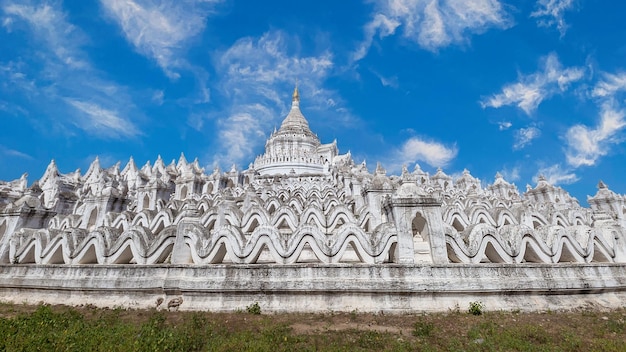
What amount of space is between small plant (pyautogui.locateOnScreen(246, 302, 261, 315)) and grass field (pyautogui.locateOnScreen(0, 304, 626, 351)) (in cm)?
2

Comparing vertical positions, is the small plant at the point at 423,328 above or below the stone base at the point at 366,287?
Answer: below

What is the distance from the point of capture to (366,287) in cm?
805

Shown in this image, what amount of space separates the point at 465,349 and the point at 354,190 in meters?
17.2

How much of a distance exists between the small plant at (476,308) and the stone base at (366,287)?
5.8 inches

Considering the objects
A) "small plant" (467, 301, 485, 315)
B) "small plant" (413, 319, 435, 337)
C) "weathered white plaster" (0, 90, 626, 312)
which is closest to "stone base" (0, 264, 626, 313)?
"weathered white plaster" (0, 90, 626, 312)

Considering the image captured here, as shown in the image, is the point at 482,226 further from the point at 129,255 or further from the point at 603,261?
the point at 129,255

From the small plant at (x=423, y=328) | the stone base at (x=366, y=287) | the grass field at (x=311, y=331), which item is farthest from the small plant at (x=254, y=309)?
the small plant at (x=423, y=328)

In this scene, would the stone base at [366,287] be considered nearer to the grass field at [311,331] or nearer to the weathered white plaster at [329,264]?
the weathered white plaster at [329,264]

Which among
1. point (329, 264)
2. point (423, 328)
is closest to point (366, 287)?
point (329, 264)

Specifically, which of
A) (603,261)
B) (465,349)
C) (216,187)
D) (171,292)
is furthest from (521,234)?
(216,187)

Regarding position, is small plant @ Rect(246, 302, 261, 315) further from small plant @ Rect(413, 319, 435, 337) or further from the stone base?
small plant @ Rect(413, 319, 435, 337)

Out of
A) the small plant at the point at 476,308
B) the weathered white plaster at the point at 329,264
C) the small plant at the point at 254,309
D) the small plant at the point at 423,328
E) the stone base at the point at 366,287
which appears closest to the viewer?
the small plant at the point at 423,328

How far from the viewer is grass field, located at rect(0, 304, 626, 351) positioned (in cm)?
586

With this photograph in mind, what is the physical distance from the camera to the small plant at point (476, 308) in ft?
25.7
